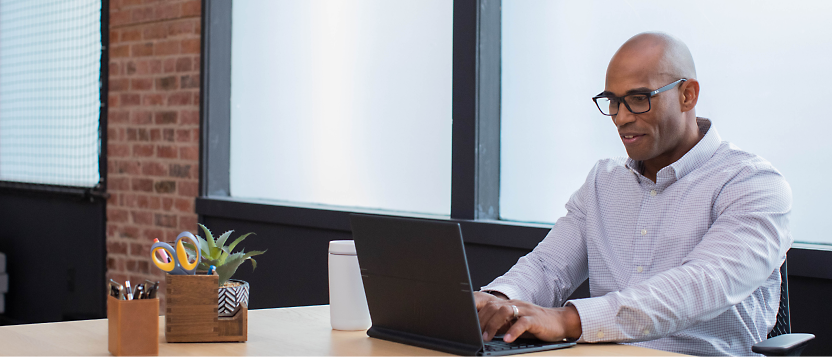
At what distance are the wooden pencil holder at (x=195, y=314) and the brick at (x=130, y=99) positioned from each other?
3.12 meters

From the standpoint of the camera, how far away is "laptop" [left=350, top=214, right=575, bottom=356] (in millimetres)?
1382

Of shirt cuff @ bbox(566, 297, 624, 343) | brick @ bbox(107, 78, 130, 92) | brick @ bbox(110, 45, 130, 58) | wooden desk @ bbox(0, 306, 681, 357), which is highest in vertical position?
brick @ bbox(110, 45, 130, 58)

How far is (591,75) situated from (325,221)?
1.38 m

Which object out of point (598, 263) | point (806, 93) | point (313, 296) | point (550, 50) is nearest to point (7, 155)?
point (313, 296)

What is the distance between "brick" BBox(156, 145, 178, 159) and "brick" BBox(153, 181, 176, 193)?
0.14 m

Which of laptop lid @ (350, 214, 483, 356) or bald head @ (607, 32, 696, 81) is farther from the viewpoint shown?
bald head @ (607, 32, 696, 81)

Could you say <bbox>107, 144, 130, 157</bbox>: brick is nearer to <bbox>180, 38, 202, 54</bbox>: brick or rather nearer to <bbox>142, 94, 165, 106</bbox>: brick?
<bbox>142, 94, 165, 106</bbox>: brick

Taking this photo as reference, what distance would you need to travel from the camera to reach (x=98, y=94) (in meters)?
4.70

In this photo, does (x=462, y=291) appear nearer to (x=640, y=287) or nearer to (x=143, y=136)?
(x=640, y=287)

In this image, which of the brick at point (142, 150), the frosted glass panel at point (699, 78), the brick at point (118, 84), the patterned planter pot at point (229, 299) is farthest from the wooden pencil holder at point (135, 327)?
the brick at point (118, 84)

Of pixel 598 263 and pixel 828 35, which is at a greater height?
pixel 828 35

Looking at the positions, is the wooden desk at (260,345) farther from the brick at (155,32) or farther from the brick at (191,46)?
the brick at (155,32)

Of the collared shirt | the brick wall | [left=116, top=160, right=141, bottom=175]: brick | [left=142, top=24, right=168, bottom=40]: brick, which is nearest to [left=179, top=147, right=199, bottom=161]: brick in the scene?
the brick wall

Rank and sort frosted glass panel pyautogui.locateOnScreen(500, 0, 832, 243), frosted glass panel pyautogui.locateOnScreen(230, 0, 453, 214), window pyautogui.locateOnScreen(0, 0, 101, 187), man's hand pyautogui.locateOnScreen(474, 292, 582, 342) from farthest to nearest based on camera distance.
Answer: window pyautogui.locateOnScreen(0, 0, 101, 187) → frosted glass panel pyautogui.locateOnScreen(230, 0, 453, 214) → frosted glass panel pyautogui.locateOnScreen(500, 0, 832, 243) → man's hand pyautogui.locateOnScreen(474, 292, 582, 342)
